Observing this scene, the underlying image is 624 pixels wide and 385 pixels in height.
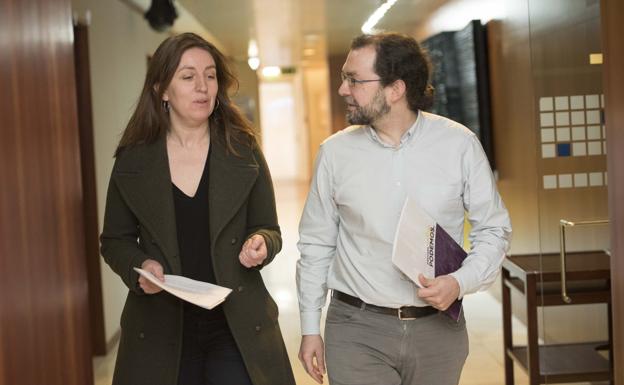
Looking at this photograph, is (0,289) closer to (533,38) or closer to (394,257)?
(394,257)

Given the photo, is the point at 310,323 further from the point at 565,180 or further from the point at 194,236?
the point at 565,180

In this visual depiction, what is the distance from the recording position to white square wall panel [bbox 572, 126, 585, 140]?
12.1ft

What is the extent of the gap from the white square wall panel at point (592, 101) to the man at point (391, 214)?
1.21 metres

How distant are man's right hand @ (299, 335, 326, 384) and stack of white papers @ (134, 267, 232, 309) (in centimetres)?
38

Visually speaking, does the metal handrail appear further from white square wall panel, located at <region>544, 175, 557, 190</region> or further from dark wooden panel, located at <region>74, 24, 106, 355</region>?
dark wooden panel, located at <region>74, 24, 106, 355</region>

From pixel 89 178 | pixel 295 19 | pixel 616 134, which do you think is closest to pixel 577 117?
pixel 616 134

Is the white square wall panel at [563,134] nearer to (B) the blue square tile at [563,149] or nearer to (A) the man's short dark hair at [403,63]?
(B) the blue square tile at [563,149]

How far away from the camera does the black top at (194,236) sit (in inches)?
99.7

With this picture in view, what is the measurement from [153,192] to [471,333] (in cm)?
413

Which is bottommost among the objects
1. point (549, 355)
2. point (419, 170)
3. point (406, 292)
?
point (549, 355)

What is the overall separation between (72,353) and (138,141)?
0.68 metres

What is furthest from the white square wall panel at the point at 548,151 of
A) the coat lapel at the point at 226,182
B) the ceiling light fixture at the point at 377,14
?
the ceiling light fixture at the point at 377,14

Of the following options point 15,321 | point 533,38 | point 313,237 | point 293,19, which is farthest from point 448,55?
point 15,321

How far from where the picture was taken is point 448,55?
296 inches
